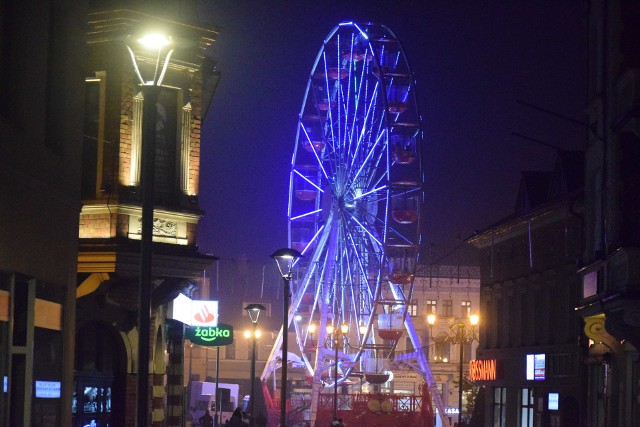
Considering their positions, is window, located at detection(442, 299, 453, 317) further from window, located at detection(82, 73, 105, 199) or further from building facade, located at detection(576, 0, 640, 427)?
window, located at detection(82, 73, 105, 199)

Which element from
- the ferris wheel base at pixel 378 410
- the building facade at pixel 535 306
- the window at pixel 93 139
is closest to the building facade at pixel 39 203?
the window at pixel 93 139

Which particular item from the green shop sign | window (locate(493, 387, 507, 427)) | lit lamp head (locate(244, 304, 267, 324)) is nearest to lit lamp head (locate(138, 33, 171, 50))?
the green shop sign

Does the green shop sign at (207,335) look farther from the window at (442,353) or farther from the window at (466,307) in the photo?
the window at (466,307)

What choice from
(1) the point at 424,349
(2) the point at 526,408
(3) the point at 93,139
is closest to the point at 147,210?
(3) the point at 93,139

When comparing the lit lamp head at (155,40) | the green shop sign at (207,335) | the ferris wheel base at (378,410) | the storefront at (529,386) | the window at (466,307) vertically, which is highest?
the window at (466,307)

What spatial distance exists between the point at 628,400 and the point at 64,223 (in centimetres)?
1511

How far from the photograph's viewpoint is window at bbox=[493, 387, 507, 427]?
A: 48597 mm

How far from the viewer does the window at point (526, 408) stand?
44.9 metres

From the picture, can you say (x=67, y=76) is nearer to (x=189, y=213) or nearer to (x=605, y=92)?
(x=189, y=213)

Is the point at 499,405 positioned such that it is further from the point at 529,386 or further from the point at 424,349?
the point at 424,349

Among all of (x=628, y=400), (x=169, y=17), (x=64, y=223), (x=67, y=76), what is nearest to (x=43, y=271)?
(x=64, y=223)

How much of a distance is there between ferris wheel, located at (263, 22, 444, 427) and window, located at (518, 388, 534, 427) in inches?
277

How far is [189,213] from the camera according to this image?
82.8 feet

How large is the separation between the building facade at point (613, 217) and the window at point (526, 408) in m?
14.1
